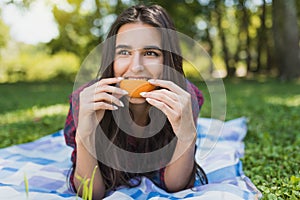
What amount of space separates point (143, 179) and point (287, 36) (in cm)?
889

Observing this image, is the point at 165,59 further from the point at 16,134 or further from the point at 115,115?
the point at 16,134

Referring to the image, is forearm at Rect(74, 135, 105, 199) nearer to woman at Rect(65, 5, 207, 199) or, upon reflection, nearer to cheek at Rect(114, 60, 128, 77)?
woman at Rect(65, 5, 207, 199)

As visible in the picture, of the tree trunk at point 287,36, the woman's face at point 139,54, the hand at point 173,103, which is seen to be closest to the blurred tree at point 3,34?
the tree trunk at point 287,36

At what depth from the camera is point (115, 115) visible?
1.88 meters

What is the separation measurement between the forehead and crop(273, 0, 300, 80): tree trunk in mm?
8675

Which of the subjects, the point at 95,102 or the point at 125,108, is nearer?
the point at 95,102

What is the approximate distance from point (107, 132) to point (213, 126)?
1.87 m

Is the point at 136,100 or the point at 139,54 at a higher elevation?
the point at 139,54

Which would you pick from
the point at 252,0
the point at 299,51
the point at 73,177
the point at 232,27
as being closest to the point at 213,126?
the point at 73,177

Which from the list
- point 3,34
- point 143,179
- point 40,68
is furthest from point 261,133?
point 3,34

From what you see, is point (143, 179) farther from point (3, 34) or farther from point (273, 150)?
point (3, 34)

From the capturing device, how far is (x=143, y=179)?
200 cm

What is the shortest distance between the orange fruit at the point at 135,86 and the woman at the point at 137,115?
0.03 metres

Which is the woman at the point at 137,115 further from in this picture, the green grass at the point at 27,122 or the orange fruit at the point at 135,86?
the green grass at the point at 27,122
